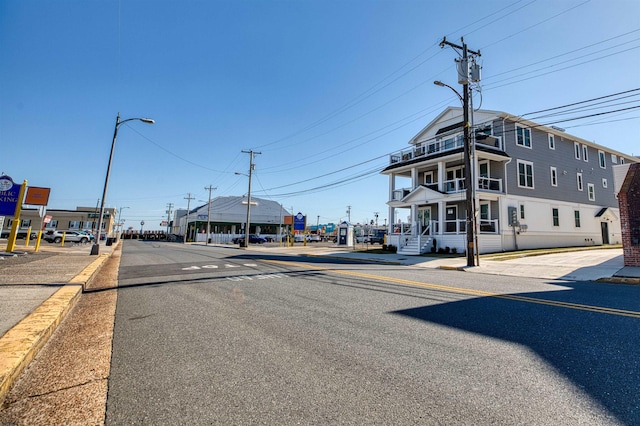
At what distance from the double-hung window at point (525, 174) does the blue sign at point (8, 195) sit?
3277cm

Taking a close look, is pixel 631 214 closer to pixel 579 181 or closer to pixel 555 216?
pixel 555 216

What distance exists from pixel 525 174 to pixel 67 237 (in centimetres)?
5633

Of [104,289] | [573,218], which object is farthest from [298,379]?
[573,218]

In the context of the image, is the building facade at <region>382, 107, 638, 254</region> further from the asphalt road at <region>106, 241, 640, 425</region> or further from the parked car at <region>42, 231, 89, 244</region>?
the parked car at <region>42, 231, 89, 244</region>

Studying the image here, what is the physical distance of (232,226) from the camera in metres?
68.6

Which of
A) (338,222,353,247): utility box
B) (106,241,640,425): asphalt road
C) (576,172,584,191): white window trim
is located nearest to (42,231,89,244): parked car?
(338,222,353,247): utility box

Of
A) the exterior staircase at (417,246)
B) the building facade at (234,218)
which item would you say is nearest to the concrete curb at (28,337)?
the exterior staircase at (417,246)

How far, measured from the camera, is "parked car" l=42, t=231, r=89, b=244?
1679 inches

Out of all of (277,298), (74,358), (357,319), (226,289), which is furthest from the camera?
(226,289)

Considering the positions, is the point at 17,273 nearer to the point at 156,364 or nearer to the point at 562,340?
the point at 156,364

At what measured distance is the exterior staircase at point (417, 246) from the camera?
76.9ft

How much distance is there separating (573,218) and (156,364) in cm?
3509

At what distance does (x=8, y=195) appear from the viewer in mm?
16406

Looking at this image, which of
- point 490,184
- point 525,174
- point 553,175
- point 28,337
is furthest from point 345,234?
point 28,337
